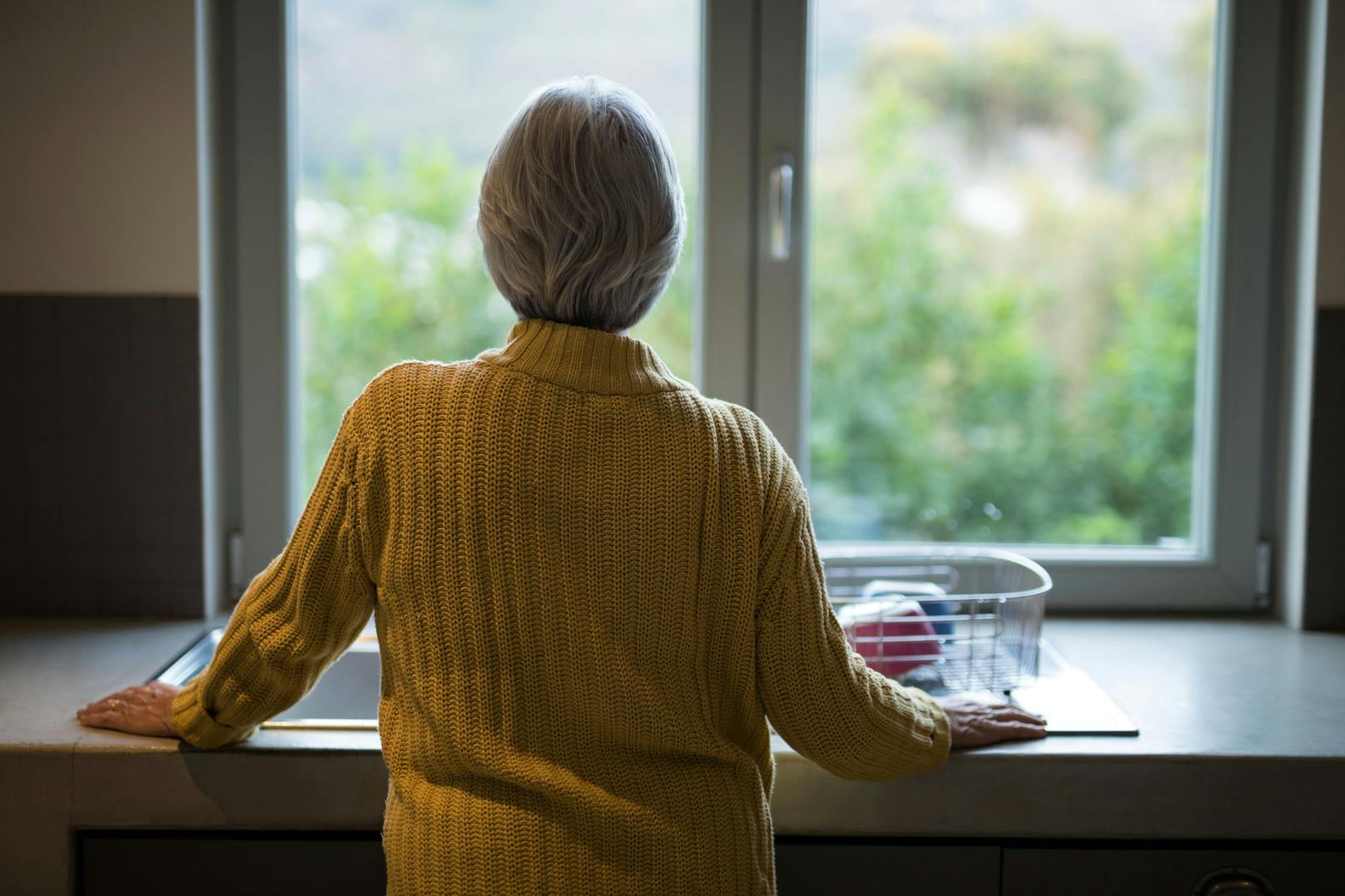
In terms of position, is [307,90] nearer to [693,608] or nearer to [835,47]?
[835,47]

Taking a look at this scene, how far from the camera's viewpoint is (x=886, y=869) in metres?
1.33

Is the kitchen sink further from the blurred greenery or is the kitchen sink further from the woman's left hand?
the blurred greenery

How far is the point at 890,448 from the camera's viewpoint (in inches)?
77.2

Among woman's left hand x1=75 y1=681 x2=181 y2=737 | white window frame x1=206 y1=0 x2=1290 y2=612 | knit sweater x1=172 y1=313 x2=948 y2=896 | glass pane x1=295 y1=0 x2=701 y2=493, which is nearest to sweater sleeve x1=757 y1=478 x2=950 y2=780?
knit sweater x1=172 y1=313 x2=948 y2=896

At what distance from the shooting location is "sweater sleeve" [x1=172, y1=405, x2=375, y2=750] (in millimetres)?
1039

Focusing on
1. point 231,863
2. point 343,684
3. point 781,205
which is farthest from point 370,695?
point 781,205

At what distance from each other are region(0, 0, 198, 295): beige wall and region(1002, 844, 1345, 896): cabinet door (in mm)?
1301

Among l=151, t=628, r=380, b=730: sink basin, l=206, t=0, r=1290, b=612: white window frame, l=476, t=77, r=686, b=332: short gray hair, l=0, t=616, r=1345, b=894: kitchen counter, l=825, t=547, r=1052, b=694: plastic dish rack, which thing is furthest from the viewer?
l=206, t=0, r=1290, b=612: white window frame

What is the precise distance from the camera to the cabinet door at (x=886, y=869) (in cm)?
133

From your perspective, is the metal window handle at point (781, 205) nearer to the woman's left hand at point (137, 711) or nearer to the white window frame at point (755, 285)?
the white window frame at point (755, 285)

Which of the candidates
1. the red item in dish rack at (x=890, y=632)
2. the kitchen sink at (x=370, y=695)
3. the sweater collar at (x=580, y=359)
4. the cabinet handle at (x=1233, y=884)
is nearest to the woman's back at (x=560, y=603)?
the sweater collar at (x=580, y=359)

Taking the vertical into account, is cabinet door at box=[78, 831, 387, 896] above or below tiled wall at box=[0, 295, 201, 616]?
below

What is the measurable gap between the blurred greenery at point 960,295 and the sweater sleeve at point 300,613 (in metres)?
0.81

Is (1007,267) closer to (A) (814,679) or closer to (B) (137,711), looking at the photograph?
(A) (814,679)
